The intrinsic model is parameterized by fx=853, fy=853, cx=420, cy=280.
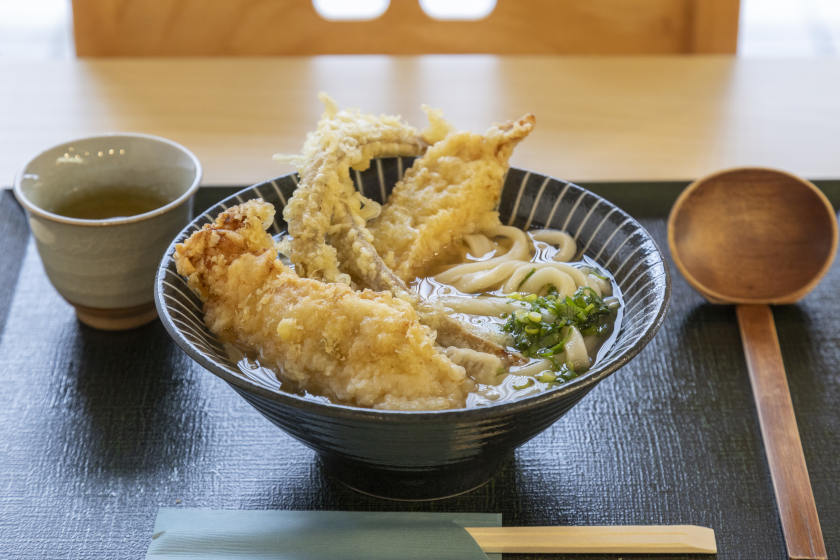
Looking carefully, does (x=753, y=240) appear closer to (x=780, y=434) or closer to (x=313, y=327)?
(x=780, y=434)

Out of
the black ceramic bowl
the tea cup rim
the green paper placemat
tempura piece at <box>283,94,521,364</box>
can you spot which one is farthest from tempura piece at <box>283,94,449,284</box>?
the green paper placemat

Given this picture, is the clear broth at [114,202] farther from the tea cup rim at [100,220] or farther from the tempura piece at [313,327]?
the tempura piece at [313,327]

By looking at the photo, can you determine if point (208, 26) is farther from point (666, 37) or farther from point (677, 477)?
point (677, 477)

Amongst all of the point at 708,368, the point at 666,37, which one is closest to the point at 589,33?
the point at 666,37

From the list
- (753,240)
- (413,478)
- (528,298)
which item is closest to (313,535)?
(413,478)

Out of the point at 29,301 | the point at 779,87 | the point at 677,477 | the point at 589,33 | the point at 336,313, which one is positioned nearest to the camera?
the point at 336,313

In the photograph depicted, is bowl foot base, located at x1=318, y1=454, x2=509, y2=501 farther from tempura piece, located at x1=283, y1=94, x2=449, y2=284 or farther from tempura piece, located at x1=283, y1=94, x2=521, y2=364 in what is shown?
tempura piece, located at x1=283, y1=94, x2=449, y2=284

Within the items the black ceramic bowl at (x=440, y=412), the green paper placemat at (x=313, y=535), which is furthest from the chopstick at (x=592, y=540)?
the black ceramic bowl at (x=440, y=412)
